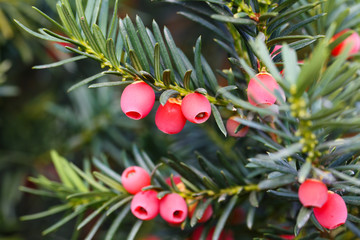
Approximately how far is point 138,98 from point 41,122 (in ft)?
1.90

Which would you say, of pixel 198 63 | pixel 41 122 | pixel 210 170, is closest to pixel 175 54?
pixel 198 63

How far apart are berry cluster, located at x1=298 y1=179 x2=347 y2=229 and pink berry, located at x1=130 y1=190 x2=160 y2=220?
0.18 m

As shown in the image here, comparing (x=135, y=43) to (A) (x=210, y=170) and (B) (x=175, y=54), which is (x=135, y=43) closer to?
(B) (x=175, y=54)

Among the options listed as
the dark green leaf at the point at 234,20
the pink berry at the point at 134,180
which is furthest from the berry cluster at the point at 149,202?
the dark green leaf at the point at 234,20

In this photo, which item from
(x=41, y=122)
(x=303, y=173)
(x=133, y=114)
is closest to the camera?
(x=303, y=173)

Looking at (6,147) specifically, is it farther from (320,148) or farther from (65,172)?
(320,148)

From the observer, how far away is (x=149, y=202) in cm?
44

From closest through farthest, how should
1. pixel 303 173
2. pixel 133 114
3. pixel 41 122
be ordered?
pixel 303 173
pixel 133 114
pixel 41 122

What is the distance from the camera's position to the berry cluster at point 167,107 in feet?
1.23

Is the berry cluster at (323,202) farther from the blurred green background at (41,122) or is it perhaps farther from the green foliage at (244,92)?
the blurred green background at (41,122)

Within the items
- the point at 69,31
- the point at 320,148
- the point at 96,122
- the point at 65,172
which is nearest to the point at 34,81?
the point at 96,122

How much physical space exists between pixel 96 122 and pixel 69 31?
505 millimetres

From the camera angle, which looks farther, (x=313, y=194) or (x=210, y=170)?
(x=210, y=170)

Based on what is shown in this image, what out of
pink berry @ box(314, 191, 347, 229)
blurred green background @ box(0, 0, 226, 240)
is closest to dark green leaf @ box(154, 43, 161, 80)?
pink berry @ box(314, 191, 347, 229)
